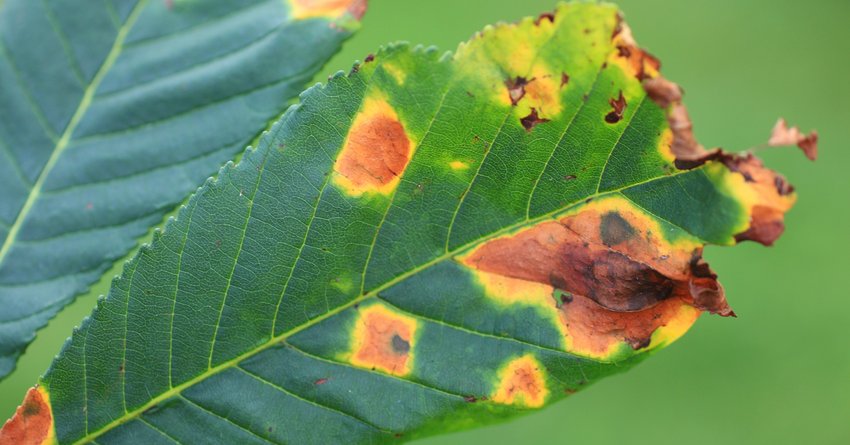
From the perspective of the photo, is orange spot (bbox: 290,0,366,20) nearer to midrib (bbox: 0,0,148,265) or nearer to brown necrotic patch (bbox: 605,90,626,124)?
midrib (bbox: 0,0,148,265)

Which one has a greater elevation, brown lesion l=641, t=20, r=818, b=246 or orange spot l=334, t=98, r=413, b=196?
orange spot l=334, t=98, r=413, b=196

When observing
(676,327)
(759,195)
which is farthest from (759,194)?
(676,327)

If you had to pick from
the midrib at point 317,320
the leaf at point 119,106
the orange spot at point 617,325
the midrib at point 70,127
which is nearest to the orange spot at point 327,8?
the leaf at point 119,106

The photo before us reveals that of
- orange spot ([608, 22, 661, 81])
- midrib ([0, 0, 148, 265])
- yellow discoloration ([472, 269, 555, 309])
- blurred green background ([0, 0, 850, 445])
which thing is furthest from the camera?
blurred green background ([0, 0, 850, 445])

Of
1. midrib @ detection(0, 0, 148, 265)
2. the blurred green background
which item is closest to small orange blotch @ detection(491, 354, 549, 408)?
midrib @ detection(0, 0, 148, 265)

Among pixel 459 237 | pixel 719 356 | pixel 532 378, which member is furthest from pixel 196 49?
pixel 719 356

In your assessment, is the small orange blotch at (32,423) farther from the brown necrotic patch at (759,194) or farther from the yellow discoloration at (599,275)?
the brown necrotic patch at (759,194)
